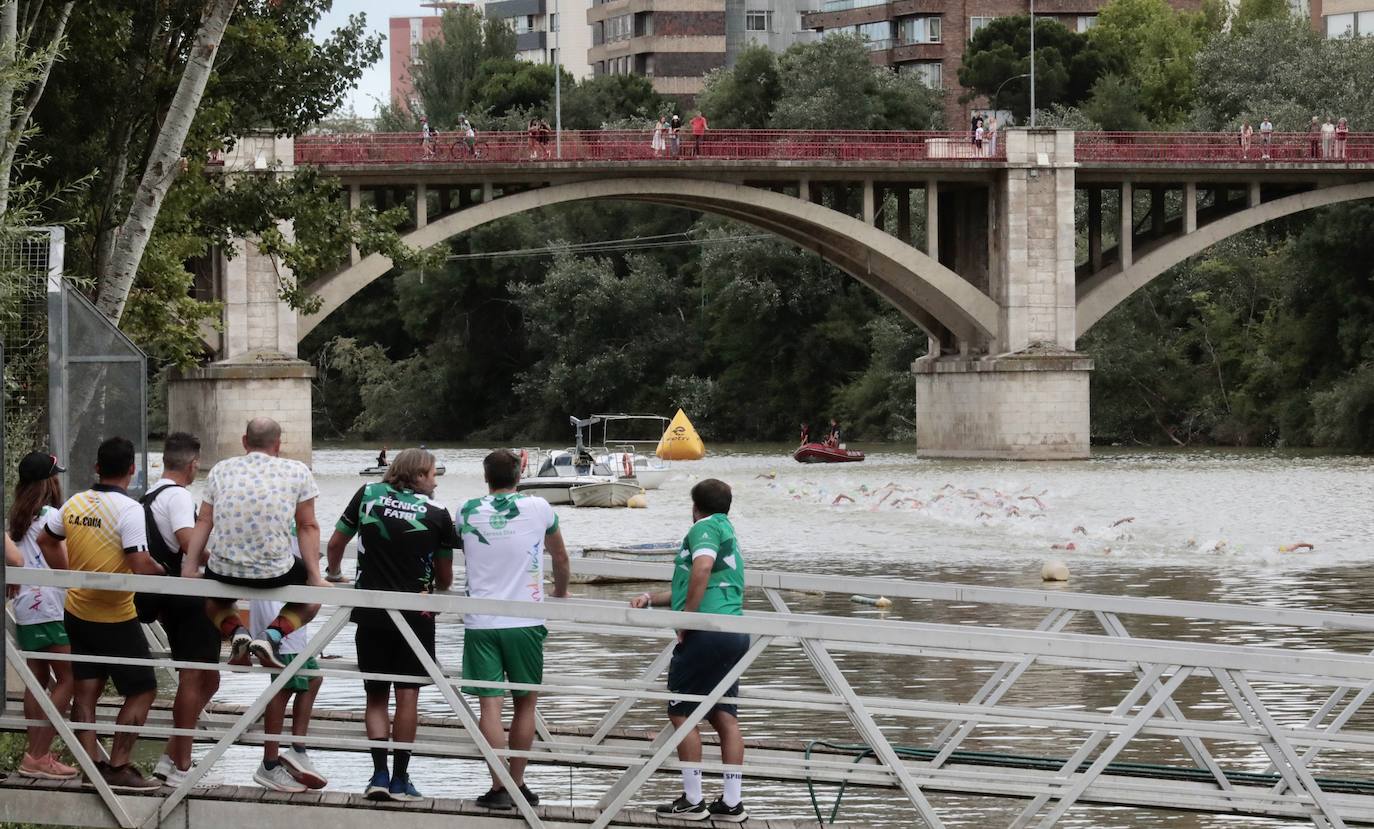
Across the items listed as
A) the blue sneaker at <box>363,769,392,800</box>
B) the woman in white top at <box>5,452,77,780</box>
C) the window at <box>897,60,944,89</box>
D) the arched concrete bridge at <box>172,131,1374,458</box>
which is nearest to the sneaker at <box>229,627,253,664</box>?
the blue sneaker at <box>363,769,392,800</box>

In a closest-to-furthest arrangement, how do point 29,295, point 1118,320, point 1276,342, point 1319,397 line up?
point 29,295
point 1319,397
point 1276,342
point 1118,320

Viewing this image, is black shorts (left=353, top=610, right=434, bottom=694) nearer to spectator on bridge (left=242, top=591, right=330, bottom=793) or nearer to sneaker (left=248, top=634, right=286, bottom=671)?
spectator on bridge (left=242, top=591, right=330, bottom=793)

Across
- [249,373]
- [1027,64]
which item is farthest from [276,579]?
[1027,64]

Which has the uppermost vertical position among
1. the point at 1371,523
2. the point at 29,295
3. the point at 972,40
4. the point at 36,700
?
the point at 972,40

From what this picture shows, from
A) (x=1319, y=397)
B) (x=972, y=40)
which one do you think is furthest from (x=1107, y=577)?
(x=972, y=40)

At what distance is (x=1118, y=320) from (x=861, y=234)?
1805 centimetres

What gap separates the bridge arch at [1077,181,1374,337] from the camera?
60031 mm

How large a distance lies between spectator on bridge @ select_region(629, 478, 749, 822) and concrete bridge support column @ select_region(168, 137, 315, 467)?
152ft

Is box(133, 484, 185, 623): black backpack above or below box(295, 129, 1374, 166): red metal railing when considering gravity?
below

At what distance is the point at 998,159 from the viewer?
60.2m

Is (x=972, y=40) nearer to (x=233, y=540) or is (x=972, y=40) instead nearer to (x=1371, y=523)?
(x=1371, y=523)

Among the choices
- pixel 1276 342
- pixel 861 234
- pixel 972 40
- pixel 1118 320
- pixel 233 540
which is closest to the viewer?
pixel 233 540

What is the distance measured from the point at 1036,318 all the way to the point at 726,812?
53.2 metres

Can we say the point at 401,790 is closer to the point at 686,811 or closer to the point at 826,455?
the point at 686,811
